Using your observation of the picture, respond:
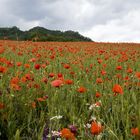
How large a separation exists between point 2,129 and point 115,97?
1.26m

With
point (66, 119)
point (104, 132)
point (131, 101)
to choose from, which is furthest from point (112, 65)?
point (104, 132)

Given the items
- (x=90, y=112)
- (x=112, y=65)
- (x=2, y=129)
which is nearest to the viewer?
(x=2, y=129)

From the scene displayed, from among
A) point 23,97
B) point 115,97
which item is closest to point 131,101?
point 115,97

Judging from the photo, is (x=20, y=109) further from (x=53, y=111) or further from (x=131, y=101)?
(x=131, y=101)

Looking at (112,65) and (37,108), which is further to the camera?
(112,65)

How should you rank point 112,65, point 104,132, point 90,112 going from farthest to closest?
point 112,65 → point 90,112 → point 104,132

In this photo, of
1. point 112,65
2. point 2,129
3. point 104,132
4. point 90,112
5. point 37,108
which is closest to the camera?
point 104,132

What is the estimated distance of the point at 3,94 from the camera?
428 centimetres

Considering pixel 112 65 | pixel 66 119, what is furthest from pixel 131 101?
pixel 112 65

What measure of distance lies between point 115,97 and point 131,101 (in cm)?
17

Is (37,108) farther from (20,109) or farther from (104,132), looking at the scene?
(104,132)

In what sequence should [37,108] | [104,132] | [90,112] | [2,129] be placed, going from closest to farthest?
1. [104,132]
2. [2,129]
3. [90,112]
4. [37,108]

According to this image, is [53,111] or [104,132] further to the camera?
[53,111]

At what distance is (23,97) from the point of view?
4414 mm
